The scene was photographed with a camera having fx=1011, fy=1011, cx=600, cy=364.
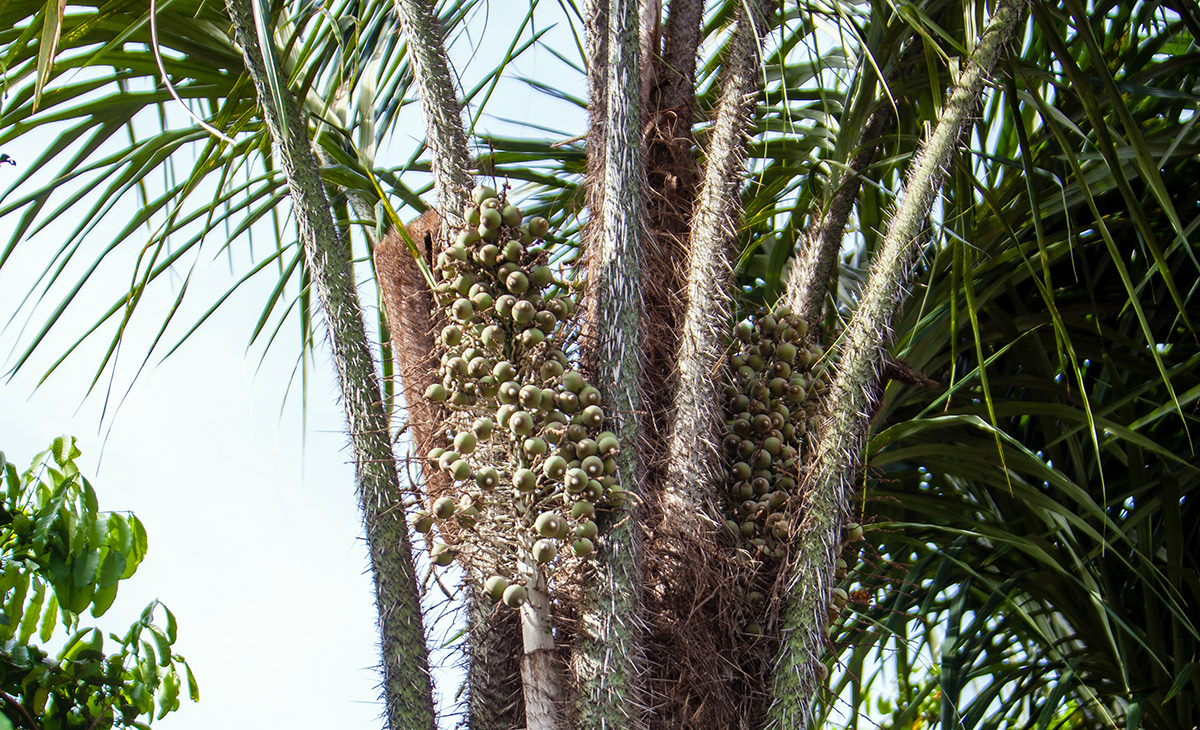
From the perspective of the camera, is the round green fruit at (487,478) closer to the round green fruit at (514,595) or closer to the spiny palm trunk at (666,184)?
the round green fruit at (514,595)

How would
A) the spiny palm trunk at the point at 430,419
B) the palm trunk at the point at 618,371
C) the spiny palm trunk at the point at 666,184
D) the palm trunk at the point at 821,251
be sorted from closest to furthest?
the palm trunk at the point at 618,371 < the spiny palm trunk at the point at 430,419 < the spiny palm trunk at the point at 666,184 < the palm trunk at the point at 821,251

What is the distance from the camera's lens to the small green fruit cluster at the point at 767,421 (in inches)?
53.0

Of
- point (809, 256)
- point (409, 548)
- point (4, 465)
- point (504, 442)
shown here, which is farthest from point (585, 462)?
point (4, 465)

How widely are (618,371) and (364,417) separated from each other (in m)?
0.30

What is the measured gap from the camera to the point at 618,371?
1.21 meters

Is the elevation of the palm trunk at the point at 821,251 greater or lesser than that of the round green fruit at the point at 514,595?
greater

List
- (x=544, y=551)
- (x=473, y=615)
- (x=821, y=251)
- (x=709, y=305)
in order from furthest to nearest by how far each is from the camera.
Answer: (x=821, y=251) → (x=709, y=305) → (x=473, y=615) → (x=544, y=551)

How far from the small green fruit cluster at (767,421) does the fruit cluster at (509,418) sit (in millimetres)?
286

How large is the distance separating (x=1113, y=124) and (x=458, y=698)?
91.1 inches

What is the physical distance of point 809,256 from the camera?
1.75 m

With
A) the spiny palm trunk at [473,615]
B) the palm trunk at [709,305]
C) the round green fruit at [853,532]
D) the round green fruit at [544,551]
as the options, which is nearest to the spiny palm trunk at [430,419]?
the spiny palm trunk at [473,615]

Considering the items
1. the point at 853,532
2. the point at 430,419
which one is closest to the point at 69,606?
the point at 430,419

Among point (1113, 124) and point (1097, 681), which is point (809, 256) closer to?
point (1113, 124)

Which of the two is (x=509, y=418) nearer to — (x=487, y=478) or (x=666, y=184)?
(x=487, y=478)
